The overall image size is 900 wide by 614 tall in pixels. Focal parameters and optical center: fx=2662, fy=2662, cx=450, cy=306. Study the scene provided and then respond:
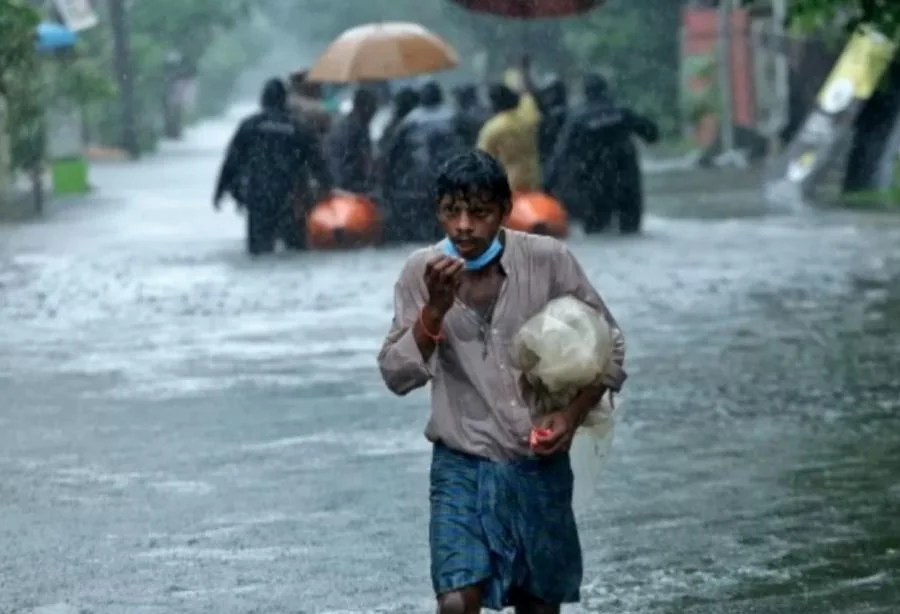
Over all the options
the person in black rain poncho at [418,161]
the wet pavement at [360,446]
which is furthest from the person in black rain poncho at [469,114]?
the wet pavement at [360,446]

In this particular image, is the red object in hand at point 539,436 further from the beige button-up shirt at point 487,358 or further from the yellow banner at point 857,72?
the yellow banner at point 857,72

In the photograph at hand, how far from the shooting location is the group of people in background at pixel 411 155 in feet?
81.1

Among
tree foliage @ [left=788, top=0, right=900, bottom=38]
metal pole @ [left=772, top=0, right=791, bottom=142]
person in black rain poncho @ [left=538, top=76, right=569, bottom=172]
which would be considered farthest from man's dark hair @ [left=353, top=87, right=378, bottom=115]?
metal pole @ [left=772, top=0, right=791, bottom=142]

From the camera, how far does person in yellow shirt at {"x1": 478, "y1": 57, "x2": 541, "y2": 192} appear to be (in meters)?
24.5


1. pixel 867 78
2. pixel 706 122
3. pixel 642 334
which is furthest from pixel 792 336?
pixel 706 122

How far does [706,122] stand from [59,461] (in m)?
40.6

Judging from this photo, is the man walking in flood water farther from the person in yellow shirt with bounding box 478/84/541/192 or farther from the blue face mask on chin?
the person in yellow shirt with bounding box 478/84/541/192

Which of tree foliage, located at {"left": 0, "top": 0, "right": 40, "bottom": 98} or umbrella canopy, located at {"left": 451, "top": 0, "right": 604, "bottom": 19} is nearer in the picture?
umbrella canopy, located at {"left": 451, "top": 0, "right": 604, "bottom": 19}

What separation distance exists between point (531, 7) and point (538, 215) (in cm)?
299

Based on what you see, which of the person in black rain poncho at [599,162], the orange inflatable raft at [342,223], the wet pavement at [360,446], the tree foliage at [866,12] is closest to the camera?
the wet pavement at [360,446]

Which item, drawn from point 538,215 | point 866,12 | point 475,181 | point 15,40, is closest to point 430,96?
point 538,215

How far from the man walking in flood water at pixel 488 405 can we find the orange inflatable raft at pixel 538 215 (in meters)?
18.1

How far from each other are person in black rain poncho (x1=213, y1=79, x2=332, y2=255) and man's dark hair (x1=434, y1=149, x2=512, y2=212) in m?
18.6

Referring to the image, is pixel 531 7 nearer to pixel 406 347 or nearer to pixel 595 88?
pixel 595 88
